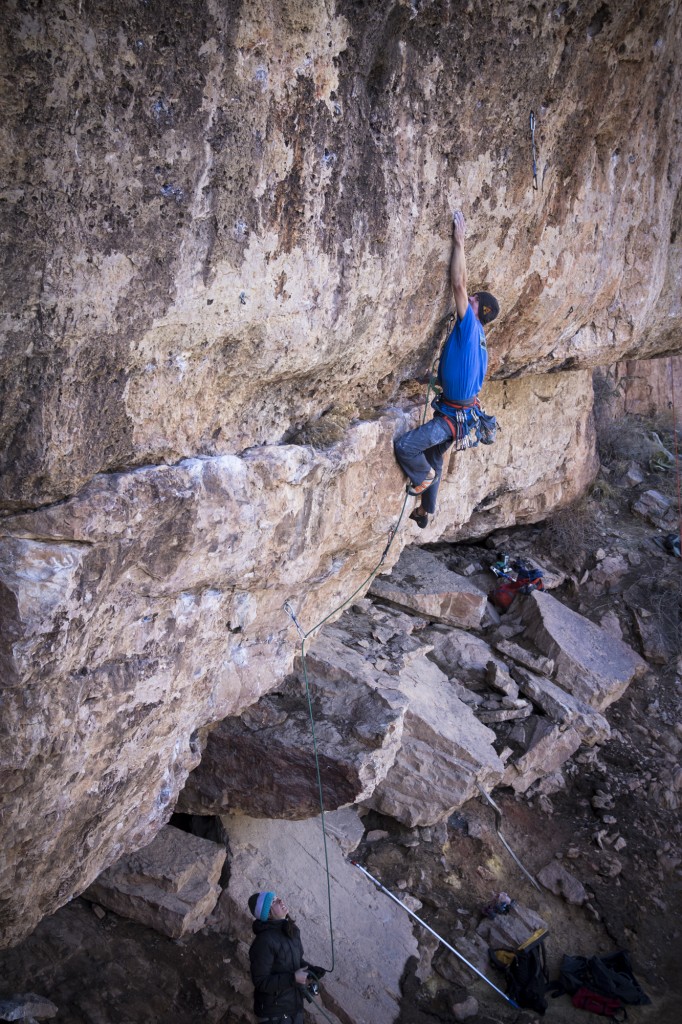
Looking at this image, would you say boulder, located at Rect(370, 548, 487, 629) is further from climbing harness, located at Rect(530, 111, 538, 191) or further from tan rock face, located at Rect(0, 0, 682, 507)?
climbing harness, located at Rect(530, 111, 538, 191)

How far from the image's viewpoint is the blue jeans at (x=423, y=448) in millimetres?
4848

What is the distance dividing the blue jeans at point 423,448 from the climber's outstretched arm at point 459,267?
2.45 ft

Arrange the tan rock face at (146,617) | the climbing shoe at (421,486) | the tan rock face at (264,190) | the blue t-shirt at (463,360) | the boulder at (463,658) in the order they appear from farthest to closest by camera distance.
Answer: the boulder at (463,658)
the climbing shoe at (421,486)
the blue t-shirt at (463,360)
the tan rock face at (146,617)
the tan rock face at (264,190)

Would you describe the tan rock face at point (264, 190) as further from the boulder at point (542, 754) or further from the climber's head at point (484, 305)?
the boulder at point (542, 754)

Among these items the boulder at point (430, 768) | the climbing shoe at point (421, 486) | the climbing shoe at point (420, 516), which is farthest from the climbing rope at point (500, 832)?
the climbing shoe at point (421, 486)

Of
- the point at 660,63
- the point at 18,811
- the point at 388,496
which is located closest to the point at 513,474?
the point at 388,496

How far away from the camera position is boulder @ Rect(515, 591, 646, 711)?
7.84 metres

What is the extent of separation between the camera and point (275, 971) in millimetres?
4820

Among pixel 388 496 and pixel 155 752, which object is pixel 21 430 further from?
pixel 388 496

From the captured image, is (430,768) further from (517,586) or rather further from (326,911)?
(517,586)

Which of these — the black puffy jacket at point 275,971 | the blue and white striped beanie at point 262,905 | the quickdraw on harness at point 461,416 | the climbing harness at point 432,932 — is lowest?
the climbing harness at point 432,932

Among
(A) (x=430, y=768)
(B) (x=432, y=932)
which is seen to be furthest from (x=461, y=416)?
(B) (x=432, y=932)

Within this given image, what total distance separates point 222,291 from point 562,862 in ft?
19.4

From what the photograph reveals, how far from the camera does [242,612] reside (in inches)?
→ 185
